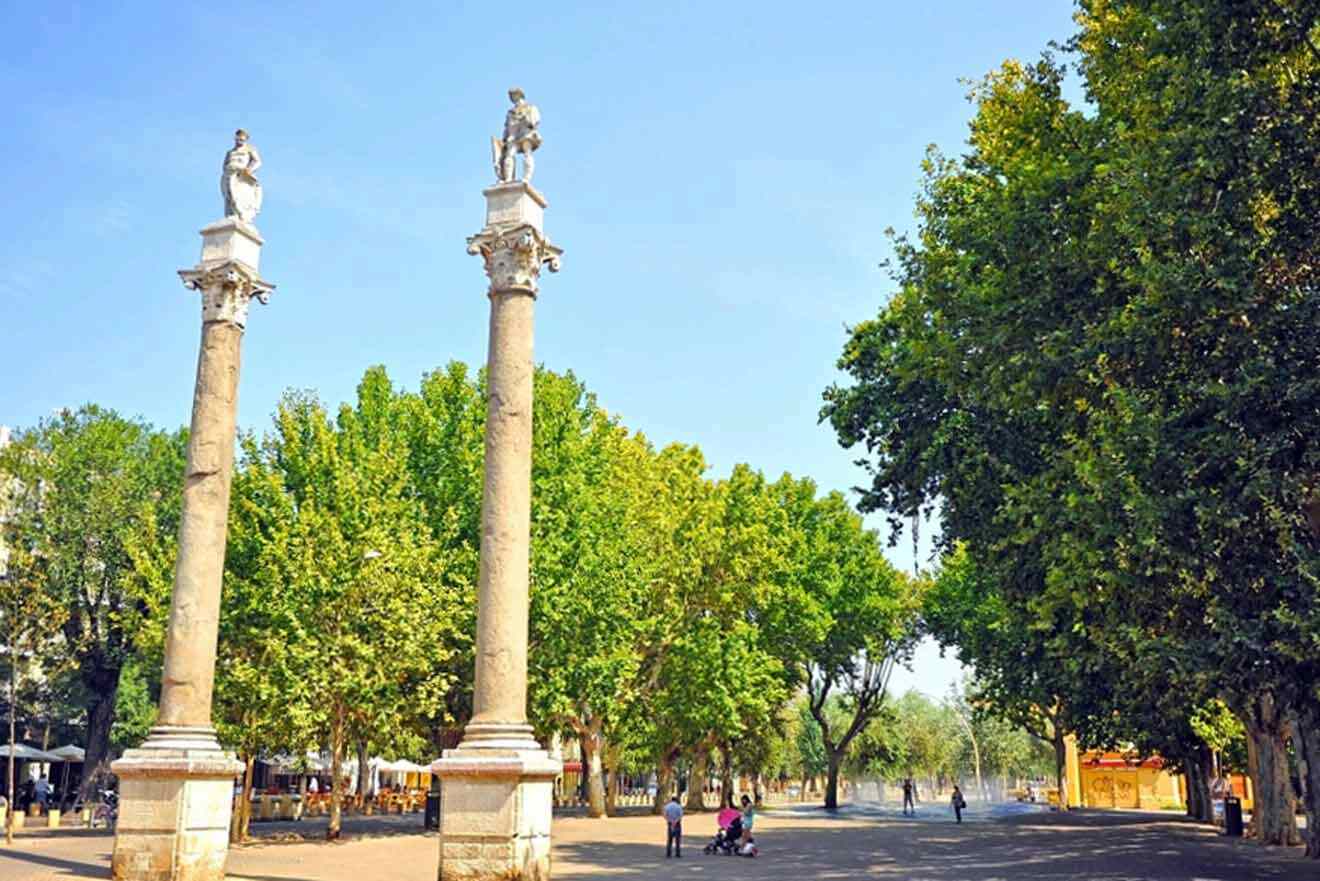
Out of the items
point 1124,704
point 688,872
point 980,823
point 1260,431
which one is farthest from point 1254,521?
point 980,823

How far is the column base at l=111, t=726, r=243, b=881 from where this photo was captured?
1845cm

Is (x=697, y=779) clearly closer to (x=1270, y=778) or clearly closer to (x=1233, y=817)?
(x=1233, y=817)

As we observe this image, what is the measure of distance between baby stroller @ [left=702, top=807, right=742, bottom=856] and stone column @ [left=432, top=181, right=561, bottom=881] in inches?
529

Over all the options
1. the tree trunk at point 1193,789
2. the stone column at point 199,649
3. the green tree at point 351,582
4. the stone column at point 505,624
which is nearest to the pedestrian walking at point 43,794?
the green tree at point 351,582

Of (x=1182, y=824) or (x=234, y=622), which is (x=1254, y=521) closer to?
(x=234, y=622)

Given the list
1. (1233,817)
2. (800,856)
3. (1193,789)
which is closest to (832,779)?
(1193,789)

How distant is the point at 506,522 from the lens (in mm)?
18312

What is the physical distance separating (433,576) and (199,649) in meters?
13.4

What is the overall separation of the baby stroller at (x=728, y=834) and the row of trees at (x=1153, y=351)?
9003 millimetres

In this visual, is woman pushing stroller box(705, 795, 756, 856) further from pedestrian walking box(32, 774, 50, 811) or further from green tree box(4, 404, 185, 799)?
pedestrian walking box(32, 774, 50, 811)

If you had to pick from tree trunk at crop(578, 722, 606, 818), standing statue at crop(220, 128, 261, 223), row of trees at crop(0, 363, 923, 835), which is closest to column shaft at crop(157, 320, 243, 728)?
standing statue at crop(220, 128, 261, 223)

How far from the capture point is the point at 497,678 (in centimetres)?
1770

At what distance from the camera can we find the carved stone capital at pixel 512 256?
19.2 meters

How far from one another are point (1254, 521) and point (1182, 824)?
103 ft
